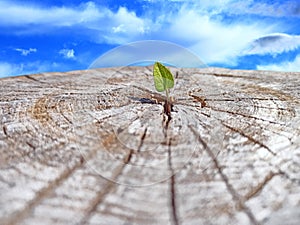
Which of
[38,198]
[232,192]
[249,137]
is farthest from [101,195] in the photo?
[249,137]

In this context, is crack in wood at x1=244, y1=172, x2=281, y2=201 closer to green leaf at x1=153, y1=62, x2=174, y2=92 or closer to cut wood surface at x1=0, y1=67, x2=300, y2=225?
cut wood surface at x1=0, y1=67, x2=300, y2=225

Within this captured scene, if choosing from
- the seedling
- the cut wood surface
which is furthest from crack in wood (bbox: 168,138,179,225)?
the seedling

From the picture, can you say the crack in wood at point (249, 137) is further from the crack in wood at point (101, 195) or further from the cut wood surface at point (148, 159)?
the crack in wood at point (101, 195)

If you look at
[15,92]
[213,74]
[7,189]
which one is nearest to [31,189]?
[7,189]

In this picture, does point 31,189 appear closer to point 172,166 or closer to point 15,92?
point 172,166

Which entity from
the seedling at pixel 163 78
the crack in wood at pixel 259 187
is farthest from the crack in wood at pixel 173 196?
the seedling at pixel 163 78

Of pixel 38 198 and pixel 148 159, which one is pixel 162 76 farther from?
pixel 38 198
